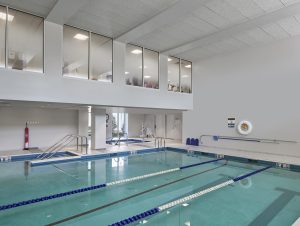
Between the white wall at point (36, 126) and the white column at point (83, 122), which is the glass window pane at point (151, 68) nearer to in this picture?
the white column at point (83, 122)

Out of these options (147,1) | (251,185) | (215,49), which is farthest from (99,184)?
(215,49)

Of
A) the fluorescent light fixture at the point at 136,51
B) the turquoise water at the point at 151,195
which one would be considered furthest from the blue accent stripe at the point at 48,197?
the fluorescent light fixture at the point at 136,51

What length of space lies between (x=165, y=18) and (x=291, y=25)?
355 centimetres

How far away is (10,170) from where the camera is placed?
16.8 feet

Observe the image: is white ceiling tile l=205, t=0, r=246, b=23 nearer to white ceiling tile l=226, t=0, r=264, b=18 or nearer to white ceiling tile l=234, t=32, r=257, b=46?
white ceiling tile l=226, t=0, r=264, b=18

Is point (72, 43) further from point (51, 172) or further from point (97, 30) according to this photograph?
point (51, 172)

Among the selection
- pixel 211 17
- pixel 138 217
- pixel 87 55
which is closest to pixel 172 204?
pixel 138 217

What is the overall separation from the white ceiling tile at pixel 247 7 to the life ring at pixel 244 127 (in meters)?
3.71

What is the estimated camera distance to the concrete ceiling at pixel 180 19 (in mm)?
4633

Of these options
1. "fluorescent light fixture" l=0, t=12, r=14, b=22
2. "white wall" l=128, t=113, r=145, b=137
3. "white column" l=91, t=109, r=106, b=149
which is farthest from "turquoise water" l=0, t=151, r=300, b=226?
"white wall" l=128, t=113, r=145, b=137

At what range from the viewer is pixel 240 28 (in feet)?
18.7

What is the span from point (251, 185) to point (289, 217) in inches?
54.6

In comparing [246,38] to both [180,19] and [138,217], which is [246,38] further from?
[138,217]

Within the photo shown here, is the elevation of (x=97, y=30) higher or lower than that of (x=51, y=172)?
higher
